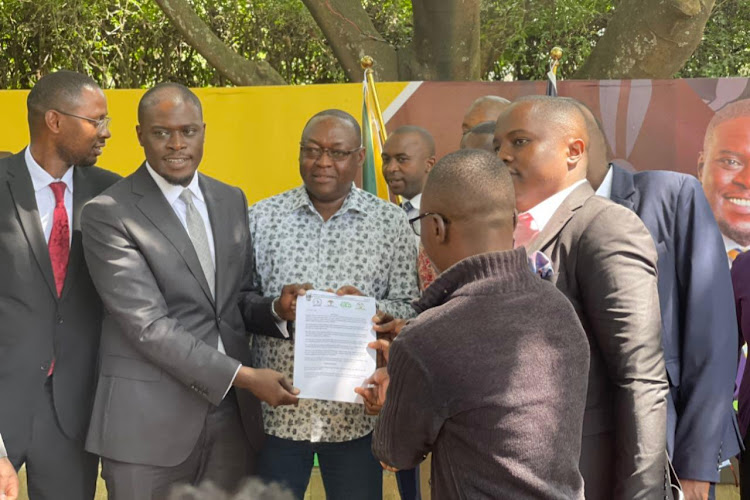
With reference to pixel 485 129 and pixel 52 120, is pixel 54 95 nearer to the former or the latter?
pixel 52 120

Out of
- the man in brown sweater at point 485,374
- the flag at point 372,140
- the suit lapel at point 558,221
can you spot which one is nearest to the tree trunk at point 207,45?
the flag at point 372,140

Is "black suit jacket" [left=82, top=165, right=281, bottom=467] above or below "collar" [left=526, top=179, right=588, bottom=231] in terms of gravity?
below

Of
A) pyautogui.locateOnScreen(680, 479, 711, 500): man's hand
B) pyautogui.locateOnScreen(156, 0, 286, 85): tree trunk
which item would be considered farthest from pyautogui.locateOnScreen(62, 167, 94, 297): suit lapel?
pyautogui.locateOnScreen(156, 0, 286, 85): tree trunk

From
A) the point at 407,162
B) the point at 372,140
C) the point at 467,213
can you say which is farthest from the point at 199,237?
the point at 372,140

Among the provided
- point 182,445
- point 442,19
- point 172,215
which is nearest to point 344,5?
point 442,19

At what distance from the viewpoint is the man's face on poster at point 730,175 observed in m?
6.40

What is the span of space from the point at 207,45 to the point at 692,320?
5707mm

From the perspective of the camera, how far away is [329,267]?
4.20 meters

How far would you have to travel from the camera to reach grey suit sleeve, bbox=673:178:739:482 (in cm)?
321

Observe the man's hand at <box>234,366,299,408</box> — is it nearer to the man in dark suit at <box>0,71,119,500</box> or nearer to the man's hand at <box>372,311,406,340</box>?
the man's hand at <box>372,311,406,340</box>

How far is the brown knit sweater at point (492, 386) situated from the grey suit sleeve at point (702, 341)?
94cm

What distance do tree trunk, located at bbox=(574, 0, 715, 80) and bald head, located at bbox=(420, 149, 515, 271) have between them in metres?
4.87

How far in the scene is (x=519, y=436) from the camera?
7.55 ft

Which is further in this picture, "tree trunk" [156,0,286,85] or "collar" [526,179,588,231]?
"tree trunk" [156,0,286,85]
